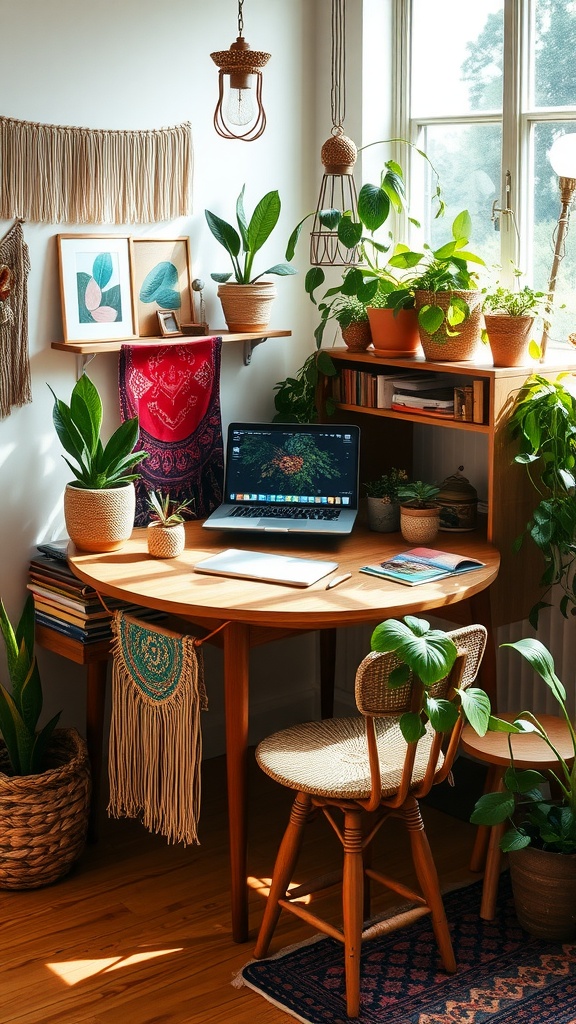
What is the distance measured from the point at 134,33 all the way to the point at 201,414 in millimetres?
1022

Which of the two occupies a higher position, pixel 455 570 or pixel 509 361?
pixel 509 361

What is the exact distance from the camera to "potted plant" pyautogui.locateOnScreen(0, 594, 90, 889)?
277 centimetres

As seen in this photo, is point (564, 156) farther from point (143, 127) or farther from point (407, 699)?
point (407, 699)

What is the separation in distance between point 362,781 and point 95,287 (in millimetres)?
1485

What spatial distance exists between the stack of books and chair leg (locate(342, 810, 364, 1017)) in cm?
81

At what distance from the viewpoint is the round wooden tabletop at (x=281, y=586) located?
242 centimetres

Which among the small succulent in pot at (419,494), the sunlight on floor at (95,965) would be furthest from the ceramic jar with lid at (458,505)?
the sunlight on floor at (95,965)

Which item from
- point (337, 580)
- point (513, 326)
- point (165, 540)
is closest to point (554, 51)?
point (513, 326)

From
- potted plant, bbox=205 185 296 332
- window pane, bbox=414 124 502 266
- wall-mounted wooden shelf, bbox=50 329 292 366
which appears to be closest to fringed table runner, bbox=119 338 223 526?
wall-mounted wooden shelf, bbox=50 329 292 366

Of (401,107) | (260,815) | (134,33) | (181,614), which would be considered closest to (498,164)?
(401,107)

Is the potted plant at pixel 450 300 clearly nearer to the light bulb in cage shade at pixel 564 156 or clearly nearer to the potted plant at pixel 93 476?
the light bulb in cage shade at pixel 564 156

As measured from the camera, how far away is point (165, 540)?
280 cm

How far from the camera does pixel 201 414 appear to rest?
329 centimetres

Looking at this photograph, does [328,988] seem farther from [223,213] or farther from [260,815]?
[223,213]
